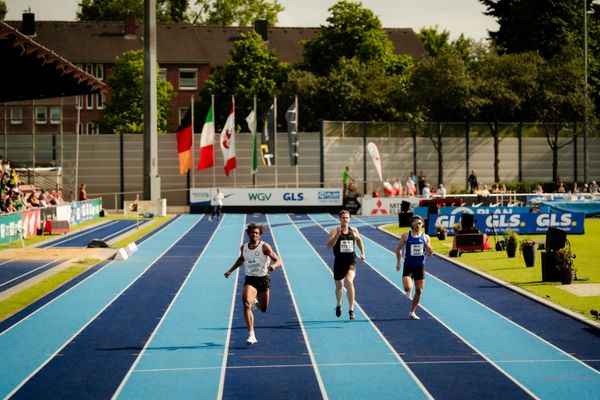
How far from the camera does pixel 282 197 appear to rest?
163ft

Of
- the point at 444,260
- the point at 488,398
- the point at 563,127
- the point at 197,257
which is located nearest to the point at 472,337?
the point at 488,398

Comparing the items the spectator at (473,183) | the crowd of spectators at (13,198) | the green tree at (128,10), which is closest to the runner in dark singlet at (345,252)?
the crowd of spectators at (13,198)

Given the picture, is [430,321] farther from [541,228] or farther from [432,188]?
[432,188]

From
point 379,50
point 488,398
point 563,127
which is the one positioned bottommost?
point 488,398

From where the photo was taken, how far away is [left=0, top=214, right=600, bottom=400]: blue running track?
1136 centimetres

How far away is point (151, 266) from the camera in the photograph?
81.7 feet

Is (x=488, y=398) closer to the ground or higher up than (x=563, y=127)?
closer to the ground

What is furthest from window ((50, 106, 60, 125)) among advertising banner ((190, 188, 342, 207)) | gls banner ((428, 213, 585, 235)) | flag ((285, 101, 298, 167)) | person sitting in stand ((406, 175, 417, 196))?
gls banner ((428, 213, 585, 235))

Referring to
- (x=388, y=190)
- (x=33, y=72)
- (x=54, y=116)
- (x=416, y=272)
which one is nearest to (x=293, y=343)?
(x=416, y=272)

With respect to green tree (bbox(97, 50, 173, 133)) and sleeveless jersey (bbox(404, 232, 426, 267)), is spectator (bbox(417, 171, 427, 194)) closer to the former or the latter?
green tree (bbox(97, 50, 173, 133))

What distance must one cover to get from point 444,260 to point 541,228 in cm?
930

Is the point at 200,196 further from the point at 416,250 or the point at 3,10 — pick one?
the point at 3,10

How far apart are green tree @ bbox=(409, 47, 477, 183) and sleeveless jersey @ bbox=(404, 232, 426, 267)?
1592 inches

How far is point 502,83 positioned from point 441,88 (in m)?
3.87
